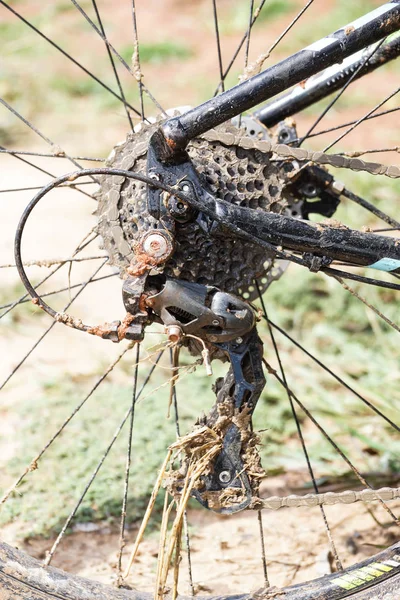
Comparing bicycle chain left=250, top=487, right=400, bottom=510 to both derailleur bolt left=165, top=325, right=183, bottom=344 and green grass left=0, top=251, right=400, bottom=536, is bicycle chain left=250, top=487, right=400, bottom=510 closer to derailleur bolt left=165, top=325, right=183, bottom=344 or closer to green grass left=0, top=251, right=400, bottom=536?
derailleur bolt left=165, top=325, right=183, bottom=344

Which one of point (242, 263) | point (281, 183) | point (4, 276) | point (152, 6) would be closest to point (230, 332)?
point (242, 263)

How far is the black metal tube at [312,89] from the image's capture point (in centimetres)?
195

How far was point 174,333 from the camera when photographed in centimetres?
153

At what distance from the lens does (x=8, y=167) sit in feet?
15.4

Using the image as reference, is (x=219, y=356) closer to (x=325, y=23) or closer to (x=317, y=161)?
(x=317, y=161)

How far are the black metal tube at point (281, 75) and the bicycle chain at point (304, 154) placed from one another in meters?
0.19

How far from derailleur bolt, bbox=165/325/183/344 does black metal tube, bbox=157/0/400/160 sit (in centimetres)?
33

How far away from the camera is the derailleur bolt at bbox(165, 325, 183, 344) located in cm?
153

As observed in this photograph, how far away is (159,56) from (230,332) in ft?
17.0

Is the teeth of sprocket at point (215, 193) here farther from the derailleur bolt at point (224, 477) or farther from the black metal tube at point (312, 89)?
the derailleur bolt at point (224, 477)

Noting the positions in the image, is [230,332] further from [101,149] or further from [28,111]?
[28,111]

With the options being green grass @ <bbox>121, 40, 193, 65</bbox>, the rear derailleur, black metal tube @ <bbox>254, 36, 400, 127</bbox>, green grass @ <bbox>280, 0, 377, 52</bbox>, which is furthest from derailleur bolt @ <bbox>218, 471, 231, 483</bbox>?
green grass @ <bbox>121, 40, 193, 65</bbox>

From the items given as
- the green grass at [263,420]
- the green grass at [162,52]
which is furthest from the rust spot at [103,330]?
the green grass at [162,52]

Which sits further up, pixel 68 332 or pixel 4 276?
pixel 4 276
